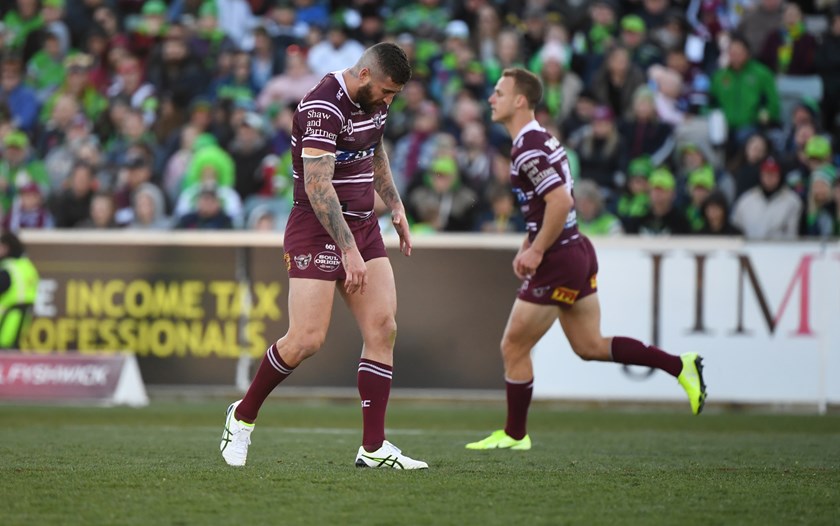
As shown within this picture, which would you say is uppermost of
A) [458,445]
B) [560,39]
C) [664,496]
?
[560,39]

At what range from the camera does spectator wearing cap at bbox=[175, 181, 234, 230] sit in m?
15.8

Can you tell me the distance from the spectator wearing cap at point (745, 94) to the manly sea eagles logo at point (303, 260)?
34.2ft

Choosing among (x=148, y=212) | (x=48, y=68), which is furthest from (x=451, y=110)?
(x=48, y=68)

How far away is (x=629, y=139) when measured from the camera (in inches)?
658

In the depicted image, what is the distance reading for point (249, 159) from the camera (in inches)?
685

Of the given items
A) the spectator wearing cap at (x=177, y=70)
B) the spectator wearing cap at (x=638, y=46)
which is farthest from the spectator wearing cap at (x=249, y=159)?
the spectator wearing cap at (x=638, y=46)

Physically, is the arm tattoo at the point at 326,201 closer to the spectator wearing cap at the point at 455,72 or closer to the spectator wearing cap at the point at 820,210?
the spectator wearing cap at the point at 820,210

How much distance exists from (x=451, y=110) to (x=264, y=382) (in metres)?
10.7

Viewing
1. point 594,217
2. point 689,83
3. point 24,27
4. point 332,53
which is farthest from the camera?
point 24,27

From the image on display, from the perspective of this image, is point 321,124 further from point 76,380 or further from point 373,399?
point 76,380

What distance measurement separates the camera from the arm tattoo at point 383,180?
26.3ft

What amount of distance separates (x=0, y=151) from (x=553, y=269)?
11673mm

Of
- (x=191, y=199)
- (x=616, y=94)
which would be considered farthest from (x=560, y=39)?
(x=191, y=199)

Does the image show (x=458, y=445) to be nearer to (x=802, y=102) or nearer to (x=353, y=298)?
(x=353, y=298)
